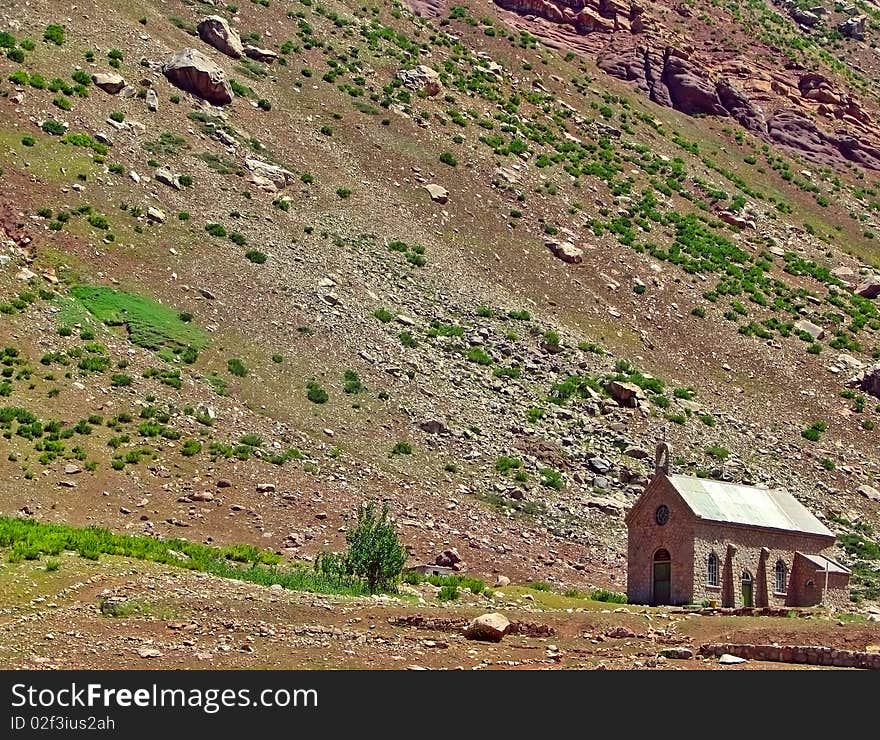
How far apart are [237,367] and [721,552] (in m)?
19.0

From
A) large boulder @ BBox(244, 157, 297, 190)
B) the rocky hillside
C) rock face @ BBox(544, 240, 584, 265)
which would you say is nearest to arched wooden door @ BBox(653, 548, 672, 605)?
the rocky hillside

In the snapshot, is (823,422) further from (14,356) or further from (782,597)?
(14,356)

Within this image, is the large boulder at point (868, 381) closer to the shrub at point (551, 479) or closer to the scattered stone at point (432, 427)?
the shrub at point (551, 479)

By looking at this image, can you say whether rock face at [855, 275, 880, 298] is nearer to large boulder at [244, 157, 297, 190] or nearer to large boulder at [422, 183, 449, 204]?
large boulder at [422, 183, 449, 204]

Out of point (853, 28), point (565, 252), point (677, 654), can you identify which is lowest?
point (677, 654)

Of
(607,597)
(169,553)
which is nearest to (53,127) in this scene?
(169,553)

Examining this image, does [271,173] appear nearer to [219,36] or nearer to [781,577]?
[219,36]

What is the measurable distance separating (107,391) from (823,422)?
1228 inches

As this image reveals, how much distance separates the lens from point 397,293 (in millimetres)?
62344

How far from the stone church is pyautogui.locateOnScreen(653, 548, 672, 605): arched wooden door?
0.10ft

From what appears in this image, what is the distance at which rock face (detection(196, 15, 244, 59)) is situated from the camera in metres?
77.6

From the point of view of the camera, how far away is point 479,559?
154 feet

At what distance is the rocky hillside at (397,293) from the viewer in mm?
48500

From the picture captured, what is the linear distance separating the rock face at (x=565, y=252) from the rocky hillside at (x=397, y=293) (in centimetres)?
20
